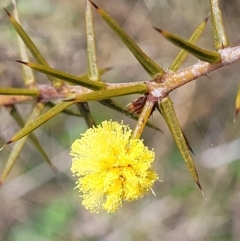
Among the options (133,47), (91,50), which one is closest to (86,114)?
(91,50)

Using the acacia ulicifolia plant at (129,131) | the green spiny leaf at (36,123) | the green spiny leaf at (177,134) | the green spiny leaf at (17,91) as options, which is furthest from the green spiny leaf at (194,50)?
the green spiny leaf at (17,91)

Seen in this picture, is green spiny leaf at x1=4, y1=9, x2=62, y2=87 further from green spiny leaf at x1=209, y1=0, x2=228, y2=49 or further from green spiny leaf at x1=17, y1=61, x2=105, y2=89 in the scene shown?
green spiny leaf at x1=209, y1=0, x2=228, y2=49

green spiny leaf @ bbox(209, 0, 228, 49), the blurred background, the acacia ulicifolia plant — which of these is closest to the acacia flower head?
the acacia ulicifolia plant

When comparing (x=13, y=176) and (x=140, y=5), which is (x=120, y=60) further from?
(x=13, y=176)

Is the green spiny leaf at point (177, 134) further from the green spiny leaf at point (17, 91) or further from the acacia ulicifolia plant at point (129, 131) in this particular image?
the green spiny leaf at point (17, 91)

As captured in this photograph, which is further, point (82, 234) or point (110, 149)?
point (82, 234)

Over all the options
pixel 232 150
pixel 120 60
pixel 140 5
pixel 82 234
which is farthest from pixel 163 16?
pixel 82 234
